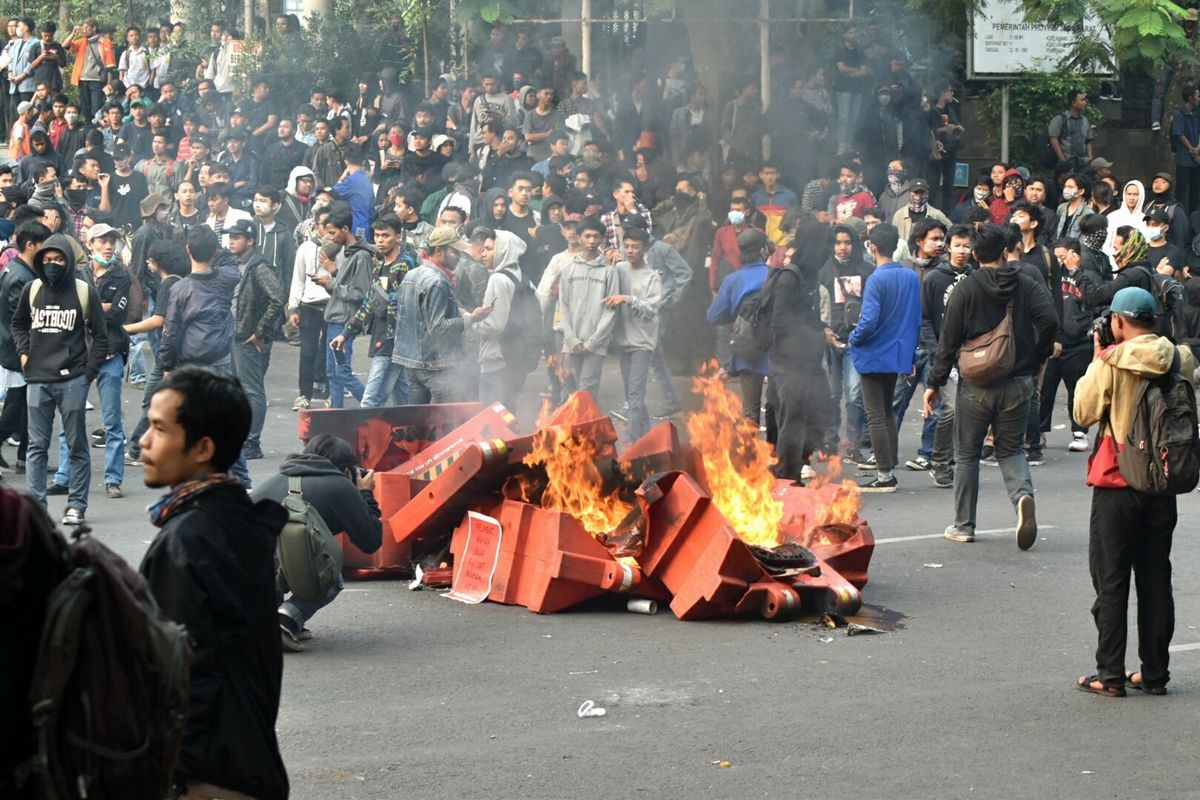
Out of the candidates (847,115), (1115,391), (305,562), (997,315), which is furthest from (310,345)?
(1115,391)

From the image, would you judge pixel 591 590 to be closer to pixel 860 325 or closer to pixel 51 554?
pixel 860 325

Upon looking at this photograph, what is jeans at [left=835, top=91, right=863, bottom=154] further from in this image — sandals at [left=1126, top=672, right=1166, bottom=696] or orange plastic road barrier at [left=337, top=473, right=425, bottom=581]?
sandals at [left=1126, top=672, right=1166, bottom=696]

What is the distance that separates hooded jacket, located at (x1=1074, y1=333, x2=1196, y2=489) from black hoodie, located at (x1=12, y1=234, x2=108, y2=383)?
20.4 ft

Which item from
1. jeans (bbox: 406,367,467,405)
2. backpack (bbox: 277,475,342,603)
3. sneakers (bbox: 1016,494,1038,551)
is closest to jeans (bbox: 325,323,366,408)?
jeans (bbox: 406,367,467,405)

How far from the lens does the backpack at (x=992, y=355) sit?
9617 millimetres

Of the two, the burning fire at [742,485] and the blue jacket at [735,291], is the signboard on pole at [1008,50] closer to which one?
the blue jacket at [735,291]

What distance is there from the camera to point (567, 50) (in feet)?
60.3

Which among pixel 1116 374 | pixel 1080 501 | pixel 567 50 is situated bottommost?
pixel 1080 501

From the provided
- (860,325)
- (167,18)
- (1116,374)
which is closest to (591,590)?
(1116,374)

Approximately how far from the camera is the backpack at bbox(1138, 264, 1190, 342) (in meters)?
13.4

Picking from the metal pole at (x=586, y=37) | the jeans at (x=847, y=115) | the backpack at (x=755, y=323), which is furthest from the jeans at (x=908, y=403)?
the metal pole at (x=586, y=37)

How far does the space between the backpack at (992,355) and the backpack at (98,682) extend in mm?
7194

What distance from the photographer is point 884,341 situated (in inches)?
464

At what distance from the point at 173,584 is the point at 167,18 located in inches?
1077
